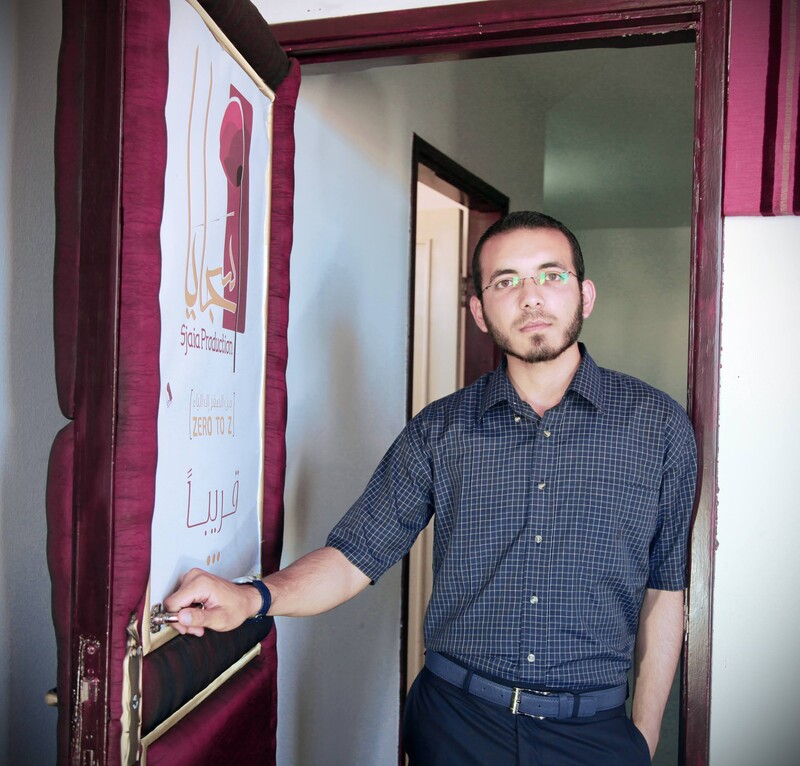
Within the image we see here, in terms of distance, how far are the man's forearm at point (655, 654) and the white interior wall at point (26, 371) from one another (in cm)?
109

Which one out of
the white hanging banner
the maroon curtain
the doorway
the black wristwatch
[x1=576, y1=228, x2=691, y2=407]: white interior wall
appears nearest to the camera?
the maroon curtain

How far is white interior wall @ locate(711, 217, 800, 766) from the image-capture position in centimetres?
154

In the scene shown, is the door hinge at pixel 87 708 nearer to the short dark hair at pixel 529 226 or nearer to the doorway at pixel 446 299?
the short dark hair at pixel 529 226

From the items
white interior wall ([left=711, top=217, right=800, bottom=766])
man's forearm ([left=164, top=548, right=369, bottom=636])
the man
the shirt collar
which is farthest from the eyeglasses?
man's forearm ([left=164, top=548, right=369, bottom=636])

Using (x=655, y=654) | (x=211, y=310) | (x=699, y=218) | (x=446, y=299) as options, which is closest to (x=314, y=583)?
(x=211, y=310)

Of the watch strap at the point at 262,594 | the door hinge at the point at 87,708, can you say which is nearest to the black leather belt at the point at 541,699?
the watch strap at the point at 262,594

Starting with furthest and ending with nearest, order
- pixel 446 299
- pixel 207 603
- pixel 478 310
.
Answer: pixel 446 299, pixel 478 310, pixel 207 603

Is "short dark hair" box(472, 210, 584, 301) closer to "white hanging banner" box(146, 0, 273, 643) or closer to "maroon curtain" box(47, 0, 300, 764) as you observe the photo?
"white hanging banner" box(146, 0, 273, 643)

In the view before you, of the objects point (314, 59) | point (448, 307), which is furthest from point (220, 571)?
point (448, 307)

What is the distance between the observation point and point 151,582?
1179mm

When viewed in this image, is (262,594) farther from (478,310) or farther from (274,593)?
(478,310)

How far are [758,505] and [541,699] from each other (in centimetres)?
54

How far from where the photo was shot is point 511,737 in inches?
57.9

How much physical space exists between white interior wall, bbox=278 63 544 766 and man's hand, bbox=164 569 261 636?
0.76m
